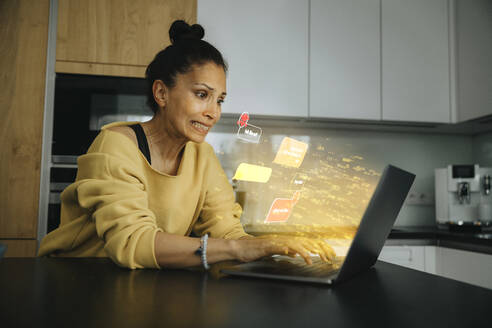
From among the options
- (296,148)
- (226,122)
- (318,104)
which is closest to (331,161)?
(296,148)

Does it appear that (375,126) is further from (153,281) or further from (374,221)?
(153,281)

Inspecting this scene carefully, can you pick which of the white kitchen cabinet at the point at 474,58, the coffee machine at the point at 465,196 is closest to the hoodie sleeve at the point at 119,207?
the coffee machine at the point at 465,196

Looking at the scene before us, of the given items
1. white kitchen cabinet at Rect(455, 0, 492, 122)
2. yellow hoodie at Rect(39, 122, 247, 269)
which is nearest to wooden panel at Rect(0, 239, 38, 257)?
yellow hoodie at Rect(39, 122, 247, 269)

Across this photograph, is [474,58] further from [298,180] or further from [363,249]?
[363,249]

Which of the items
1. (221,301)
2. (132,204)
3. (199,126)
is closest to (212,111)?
(199,126)

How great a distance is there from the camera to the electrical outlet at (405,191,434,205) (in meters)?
2.62

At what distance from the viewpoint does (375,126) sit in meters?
2.51

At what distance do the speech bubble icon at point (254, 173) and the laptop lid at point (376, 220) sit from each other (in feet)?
5.57

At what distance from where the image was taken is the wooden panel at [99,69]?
6.58 feet

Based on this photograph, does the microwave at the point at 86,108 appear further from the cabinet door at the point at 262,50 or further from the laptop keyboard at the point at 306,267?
the laptop keyboard at the point at 306,267

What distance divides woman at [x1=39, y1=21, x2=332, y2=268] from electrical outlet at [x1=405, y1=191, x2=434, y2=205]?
5.81 feet

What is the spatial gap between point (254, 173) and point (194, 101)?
1.37 meters

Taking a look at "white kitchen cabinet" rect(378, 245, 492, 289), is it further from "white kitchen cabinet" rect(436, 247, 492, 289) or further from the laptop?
the laptop

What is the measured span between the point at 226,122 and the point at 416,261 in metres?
1.30
